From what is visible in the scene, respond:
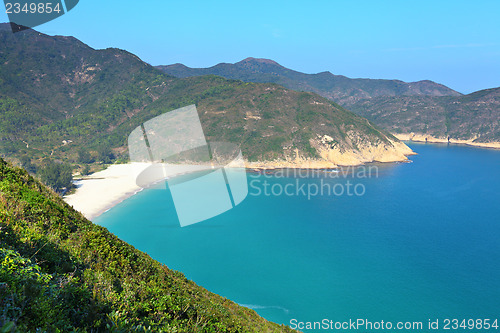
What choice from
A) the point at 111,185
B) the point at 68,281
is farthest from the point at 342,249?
the point at 111,185

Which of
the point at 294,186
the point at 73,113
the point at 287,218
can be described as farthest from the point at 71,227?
the point at 73,113

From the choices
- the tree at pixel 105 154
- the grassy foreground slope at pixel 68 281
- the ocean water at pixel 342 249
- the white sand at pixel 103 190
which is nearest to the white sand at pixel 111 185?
the white sand at pixel 103 190

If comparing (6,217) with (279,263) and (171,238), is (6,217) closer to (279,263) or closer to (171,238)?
(279,263)

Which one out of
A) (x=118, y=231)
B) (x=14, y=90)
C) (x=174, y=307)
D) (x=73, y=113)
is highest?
(x=14, y=90)

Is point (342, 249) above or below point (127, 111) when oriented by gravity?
below

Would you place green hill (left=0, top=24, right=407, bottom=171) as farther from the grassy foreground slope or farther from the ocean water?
the grassy foreground slope

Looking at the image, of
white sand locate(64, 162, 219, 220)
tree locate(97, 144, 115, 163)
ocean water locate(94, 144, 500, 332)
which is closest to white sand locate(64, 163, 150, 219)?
white sand locate(64, 162, 219, 220)

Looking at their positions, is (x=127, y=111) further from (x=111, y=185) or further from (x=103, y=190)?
(x=103, y=190)
